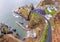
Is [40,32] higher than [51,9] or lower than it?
lower

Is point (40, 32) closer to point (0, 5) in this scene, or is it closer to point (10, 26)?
point (10, 26)

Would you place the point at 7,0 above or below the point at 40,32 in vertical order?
above

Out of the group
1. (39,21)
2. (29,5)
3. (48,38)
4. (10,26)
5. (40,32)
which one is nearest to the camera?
(48,38)

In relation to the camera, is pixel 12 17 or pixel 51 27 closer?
pixel 51 27

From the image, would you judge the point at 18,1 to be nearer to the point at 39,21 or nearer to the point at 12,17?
the point at 12,17

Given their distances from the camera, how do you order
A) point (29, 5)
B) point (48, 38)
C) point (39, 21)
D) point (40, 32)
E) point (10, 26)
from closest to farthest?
point (48, 38) < point (40, 32) < point (39, 21) < point (10, 26) < point (29, 5)

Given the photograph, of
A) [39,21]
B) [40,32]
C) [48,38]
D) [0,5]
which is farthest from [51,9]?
[0,5]

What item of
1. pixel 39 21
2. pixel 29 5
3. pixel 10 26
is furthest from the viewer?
pixel 29 5

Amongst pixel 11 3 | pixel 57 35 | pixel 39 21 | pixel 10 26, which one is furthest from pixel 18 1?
pixel 57 35

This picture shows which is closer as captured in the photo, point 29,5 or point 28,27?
point 28,27
